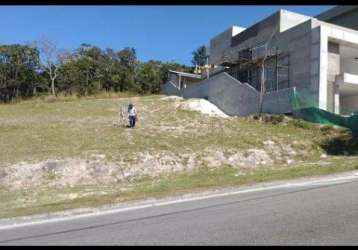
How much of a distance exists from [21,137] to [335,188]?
16578 millimetres

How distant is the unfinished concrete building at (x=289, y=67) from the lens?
29.7m

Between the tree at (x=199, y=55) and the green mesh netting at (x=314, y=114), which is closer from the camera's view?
the green mesh netting at (x=314, y=114)

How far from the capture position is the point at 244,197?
11.1 m

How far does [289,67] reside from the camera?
3278 cm

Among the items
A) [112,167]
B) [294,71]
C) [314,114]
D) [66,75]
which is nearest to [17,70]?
[66,75]

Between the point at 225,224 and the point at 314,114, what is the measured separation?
64.2ft

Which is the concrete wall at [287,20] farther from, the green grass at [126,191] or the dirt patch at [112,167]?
the green grass at [126,191]

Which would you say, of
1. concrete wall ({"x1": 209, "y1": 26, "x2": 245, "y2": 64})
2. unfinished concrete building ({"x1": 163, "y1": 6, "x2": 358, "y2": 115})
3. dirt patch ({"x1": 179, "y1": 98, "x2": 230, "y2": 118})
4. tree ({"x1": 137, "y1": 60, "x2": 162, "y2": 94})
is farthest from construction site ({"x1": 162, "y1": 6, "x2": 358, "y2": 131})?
tree ({"x1": 137, "y1": 60, "x2": 162, "y2": 94})

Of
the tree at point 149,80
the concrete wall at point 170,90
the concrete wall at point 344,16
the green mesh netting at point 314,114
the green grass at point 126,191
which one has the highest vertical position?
the concrete wall at point 344,16

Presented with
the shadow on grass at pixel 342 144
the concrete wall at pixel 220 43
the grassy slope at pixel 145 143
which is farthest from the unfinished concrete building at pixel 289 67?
the shadow on grass at pixel 342 144

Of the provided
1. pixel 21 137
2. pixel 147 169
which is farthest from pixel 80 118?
pixel 147 169

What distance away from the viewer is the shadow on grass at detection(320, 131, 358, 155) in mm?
20875

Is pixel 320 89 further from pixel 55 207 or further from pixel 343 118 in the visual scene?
pixel 55 207

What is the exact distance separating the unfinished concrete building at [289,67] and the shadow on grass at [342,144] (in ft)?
16.7
